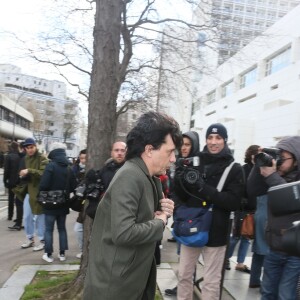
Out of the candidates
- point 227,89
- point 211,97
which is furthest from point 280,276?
point 211,97

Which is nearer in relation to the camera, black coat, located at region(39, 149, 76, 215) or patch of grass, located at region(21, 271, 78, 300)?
patch of grass, located at region(21, 271, 78, 300)

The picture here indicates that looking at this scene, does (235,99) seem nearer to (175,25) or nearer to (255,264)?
(175,25)

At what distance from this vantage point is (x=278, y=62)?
25.2 m

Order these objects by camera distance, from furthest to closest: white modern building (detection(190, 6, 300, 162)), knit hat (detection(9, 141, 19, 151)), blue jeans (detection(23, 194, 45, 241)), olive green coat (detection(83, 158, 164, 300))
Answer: white modern building (detection(190, 6, 300, 162))
knit hat (detection(9, 141, 19, 151))
blue jeans (detection(23, 194, 45, 241))
olive green coat (detection(83, 158, 164, 300))

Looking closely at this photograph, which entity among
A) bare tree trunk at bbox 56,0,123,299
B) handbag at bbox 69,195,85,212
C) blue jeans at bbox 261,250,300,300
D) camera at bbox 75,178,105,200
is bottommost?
blue jeans at bbox 261,250,300,300

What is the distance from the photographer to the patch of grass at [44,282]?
3880 millimetres

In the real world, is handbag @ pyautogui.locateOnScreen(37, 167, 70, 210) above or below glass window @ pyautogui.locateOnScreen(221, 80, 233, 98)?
below

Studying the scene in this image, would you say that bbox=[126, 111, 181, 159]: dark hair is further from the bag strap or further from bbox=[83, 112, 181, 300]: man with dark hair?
the bag strap

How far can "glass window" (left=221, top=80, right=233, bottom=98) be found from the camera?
114ft

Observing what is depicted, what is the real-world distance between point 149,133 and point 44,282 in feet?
10.5

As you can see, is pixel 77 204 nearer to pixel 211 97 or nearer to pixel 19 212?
pixel 19 212

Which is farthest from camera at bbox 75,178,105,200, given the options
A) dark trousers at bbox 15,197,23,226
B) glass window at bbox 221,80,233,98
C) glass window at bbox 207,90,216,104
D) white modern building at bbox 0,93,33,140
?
white modern building at bbox 0,93,33,140

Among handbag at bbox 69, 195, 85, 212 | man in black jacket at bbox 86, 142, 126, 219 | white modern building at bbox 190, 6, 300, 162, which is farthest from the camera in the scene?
white modern building at bbox 190, 6, 300, 162

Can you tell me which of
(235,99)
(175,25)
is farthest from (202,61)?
(235,99)
